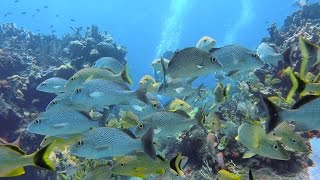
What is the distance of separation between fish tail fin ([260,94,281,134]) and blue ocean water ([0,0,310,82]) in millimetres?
100799

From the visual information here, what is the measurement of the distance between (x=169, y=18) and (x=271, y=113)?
126470 millimetres

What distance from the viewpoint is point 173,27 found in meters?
116

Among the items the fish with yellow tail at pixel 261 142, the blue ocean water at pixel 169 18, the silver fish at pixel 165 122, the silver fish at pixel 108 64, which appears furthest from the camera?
the blue ocean water at pixel 169 18

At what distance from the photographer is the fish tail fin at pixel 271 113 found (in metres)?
3.12

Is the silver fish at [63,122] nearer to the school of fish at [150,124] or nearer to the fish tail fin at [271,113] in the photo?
the school of fish at [150,124]

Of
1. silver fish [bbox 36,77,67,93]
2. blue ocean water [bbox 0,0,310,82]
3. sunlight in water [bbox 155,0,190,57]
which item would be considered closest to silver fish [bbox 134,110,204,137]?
silver fish [bbox 36,77,67,93]

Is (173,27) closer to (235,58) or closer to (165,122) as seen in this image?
(235,58)

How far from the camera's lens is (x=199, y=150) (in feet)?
25.1

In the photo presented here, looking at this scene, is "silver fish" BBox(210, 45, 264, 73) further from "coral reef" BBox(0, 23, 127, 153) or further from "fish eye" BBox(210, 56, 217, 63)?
"coral reef" BBox(0, 23, 127, 153)

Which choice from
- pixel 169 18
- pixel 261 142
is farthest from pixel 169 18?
pixel 261 142

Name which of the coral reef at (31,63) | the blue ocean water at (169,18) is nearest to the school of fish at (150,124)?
the coral reef at (31,63)

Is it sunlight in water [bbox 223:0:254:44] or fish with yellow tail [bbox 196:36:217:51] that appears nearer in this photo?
fish with yellow tail [bbox 196:36:217:51]

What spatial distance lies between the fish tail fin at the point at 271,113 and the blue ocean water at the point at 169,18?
101 meters

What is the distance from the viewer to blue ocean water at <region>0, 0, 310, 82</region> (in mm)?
116250
